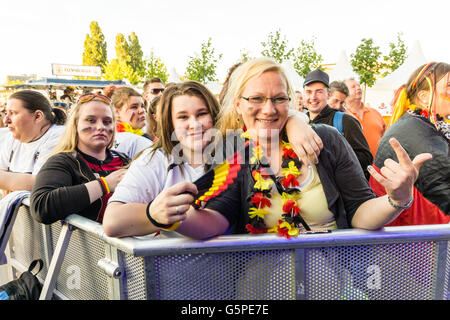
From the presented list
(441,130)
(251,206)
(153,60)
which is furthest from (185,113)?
(153,60)

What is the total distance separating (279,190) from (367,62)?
2406 cm

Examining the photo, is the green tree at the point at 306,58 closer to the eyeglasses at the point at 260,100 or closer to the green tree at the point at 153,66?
the green tree at the point at 153,66

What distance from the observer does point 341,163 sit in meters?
1.74

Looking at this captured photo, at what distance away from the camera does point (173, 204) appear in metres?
1.28

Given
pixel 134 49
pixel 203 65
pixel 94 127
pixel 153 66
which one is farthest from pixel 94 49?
pixel 94 127

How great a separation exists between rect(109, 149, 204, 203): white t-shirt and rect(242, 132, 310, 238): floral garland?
0.34 m

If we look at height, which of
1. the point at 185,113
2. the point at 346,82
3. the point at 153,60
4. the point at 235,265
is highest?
the point at 153,60

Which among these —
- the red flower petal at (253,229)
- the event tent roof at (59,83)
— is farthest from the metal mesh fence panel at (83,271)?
the event tent roof at (59,83)

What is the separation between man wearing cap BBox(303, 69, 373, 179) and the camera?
3.84 m

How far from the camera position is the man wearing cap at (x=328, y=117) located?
12.6 feet

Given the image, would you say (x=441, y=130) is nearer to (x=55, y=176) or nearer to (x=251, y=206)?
(x=251, y=206)

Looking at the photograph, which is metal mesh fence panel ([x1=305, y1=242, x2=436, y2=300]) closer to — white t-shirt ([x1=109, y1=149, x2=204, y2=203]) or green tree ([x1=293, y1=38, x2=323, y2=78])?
white t-shirt ([x1=109, y1=149, x2=204, y2=203])

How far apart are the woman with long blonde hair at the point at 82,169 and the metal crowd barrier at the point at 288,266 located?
2.24 feet

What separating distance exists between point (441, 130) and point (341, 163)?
732 millimetres
